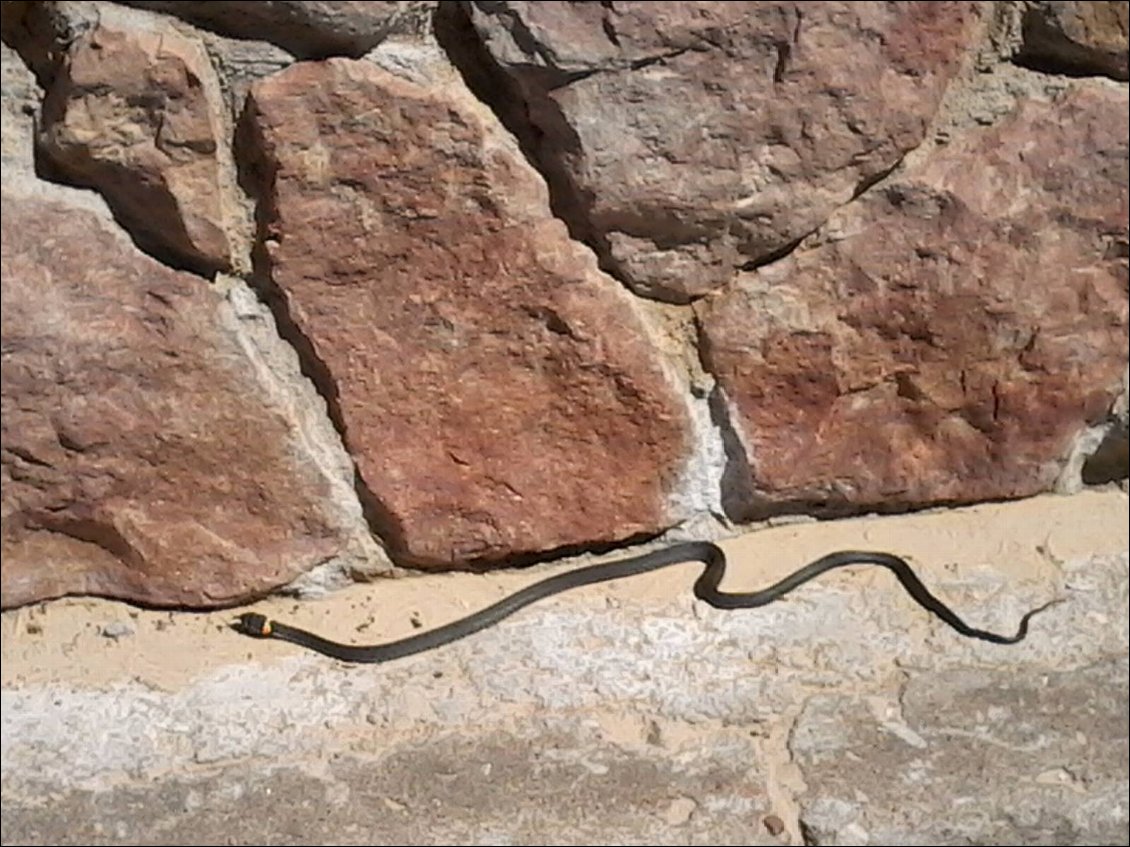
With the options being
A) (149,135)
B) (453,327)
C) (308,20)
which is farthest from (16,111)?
(453,327)

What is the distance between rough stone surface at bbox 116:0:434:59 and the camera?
1416 mm

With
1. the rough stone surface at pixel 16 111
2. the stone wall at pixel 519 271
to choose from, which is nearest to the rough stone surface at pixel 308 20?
the stone wall at pixel 519 271

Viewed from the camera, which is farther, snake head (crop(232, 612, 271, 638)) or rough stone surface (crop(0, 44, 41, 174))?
snake head (crop(232, 612, 271, 638))

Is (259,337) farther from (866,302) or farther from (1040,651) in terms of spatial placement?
(1040,651)

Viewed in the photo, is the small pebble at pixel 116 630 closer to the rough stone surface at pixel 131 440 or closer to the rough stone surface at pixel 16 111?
the rough stone surface at pixel 131 440

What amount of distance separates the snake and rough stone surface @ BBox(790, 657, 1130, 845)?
107mm

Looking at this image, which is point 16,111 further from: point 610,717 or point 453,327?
point 610,717

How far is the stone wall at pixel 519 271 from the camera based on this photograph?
148 centimetres

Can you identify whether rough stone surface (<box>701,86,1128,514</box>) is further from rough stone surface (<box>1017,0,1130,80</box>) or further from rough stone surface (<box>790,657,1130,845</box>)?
rough stone surface (<box>790,657,1130,845</box>)

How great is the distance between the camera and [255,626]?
165 cm

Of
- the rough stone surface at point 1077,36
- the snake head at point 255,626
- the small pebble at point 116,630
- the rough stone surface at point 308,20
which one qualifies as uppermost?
the rough stone surface at point 1077,36

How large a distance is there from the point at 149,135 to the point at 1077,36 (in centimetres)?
101

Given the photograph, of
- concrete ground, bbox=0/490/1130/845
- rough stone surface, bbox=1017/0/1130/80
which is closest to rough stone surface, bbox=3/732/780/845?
concrete ground, bbox=0/490/1130/845

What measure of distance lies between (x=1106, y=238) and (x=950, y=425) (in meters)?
0.29
